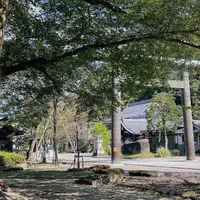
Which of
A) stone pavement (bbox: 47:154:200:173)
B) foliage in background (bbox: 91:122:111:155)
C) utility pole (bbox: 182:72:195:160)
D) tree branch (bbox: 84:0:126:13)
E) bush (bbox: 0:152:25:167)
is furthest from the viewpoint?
foliage in background (bbox: 91:122:111:155)

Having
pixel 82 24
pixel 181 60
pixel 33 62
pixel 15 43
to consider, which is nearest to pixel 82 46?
pixel 82 24

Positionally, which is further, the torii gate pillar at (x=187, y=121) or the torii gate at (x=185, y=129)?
the torii gate pillar at (x=187, y=121)

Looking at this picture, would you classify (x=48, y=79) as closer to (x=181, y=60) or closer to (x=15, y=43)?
(x=15, y=43)

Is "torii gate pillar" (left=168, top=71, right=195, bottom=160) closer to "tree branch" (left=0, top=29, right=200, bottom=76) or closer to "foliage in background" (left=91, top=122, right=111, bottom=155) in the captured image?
"foliage in background" (left=91, top=122, right=111, bottom=155)

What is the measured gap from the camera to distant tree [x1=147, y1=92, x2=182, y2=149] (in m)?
30.6

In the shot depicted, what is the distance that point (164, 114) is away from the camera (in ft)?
100

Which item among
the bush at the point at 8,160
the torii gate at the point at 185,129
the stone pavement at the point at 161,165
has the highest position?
the torii gate at the point at 185,129

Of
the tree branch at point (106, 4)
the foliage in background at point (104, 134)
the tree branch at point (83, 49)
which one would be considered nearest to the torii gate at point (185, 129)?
the tree branch at point (83, 49)

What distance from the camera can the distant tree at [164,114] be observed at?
30.6 meters

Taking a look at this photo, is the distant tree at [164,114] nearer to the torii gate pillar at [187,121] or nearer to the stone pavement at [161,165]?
the torii gate pillar at [187,121]

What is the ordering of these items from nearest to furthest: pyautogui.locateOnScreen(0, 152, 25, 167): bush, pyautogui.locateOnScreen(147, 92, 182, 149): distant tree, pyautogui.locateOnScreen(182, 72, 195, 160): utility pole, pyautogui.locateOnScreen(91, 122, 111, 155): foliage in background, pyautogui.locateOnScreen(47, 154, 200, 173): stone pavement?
1. pyautogui.locateOnScreen(47, 154, 200, 173): stone pavement
2. pyautogui.locateOnScreen(0, 152, 25, 167): bush
3. pyautogui.locateOnScreen(182, 72, 195, 160): utility pole
4. pyautogui.locateOnScreen(147, 92, 182, 149): distant tree
5. pyautogui.locateOnScreen(91, 122, 111, 155): foliage in background

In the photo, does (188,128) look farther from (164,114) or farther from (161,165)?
(164,114)

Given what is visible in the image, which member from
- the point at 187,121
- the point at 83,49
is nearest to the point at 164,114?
the point at 187,121

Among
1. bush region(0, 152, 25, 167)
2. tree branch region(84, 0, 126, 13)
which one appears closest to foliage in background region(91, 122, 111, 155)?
bush region(0, 152, 25, 167)
